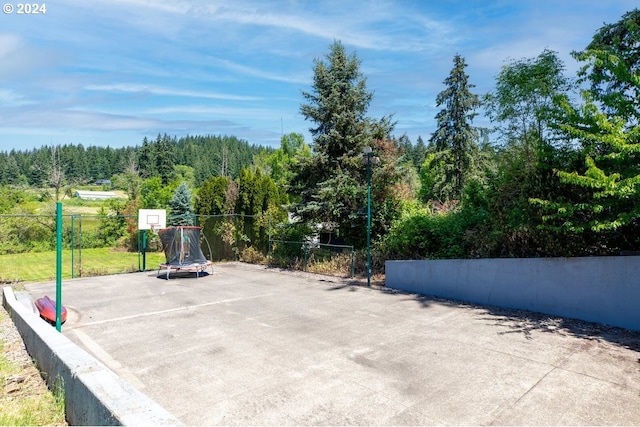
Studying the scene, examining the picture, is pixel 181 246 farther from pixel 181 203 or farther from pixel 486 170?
pixel 181 203

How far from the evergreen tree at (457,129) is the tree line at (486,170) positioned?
0.07 m

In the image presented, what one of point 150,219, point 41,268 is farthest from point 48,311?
point 41,268

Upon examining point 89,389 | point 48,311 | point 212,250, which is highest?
point 89,389

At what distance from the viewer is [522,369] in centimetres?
471

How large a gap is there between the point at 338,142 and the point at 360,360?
9645mm

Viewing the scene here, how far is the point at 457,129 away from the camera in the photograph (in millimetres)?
24719

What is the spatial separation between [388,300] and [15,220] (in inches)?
693

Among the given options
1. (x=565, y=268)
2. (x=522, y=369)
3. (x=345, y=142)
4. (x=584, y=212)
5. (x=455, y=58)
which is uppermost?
(x=455, y=58)

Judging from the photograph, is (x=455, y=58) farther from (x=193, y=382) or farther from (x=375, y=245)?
(x=193, y=382)

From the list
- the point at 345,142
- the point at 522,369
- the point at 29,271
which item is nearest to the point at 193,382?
the point at 522,369

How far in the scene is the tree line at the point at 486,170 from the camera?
21.9ft

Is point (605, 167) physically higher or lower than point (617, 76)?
lower

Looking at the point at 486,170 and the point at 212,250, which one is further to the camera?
the point at 212,250

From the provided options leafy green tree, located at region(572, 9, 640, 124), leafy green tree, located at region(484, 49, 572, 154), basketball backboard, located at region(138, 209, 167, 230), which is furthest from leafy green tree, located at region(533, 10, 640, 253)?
basketball backboard, located at region(138, 209, 167, 230)
